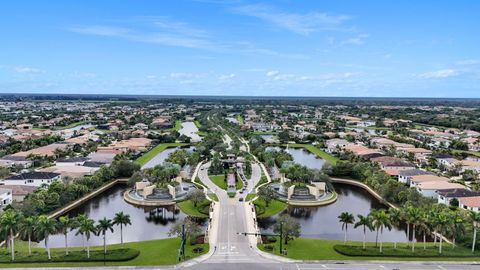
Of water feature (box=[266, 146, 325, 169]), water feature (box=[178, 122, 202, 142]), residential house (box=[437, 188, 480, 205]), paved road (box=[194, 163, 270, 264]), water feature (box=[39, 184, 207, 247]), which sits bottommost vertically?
water feature (box=[39, 184, 207, 247])

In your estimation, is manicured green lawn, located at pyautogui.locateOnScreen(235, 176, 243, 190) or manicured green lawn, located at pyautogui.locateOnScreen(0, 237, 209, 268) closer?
manicured green lawn, located at pyautogui.locateOnScreen(0, 237, 209, 268)

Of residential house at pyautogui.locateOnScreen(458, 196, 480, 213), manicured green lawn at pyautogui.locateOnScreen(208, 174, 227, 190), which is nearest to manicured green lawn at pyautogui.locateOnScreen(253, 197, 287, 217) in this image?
manicured green lawn at pyautogui.locateOnScreen(208, 174, 227, 190)

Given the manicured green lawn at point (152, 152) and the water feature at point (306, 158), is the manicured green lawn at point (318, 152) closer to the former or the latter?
the water feature at point (306, 158)

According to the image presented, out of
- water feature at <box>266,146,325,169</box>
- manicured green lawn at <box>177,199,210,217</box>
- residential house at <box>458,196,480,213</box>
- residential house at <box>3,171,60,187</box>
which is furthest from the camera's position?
water feature at <box>266,146,325,169</box>

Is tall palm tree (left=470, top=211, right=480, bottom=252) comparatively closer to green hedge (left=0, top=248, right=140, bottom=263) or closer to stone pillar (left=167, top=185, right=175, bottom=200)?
green hedge (left=0, top=248, right=140, bottom=263)

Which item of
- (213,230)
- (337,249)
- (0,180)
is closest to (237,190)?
(213,230)

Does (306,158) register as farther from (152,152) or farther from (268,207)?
(268,207)

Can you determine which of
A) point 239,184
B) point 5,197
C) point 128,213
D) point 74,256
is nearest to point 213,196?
point 239,184
